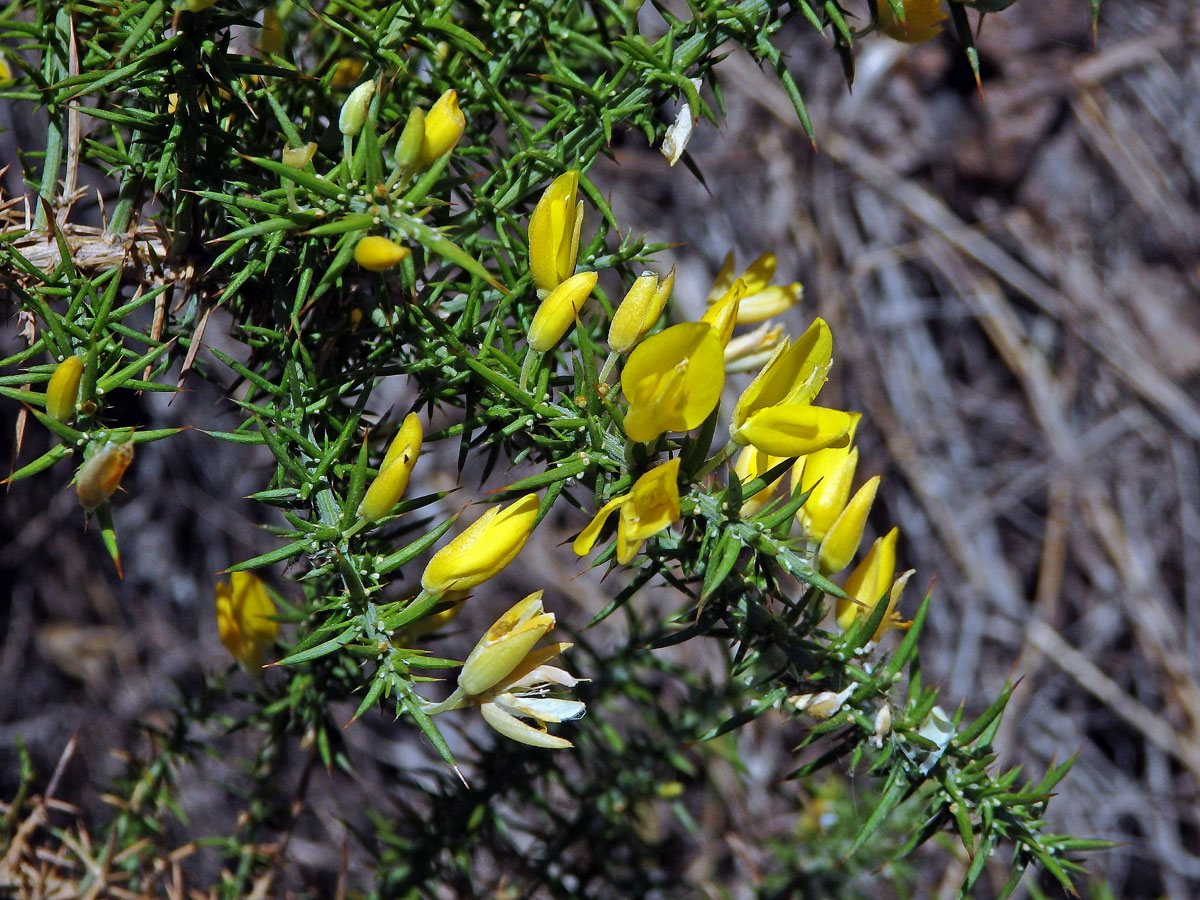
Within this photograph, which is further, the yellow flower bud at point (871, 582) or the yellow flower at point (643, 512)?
the yellow flower bud at point (871, 582)

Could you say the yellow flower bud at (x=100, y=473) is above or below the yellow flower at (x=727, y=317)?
below

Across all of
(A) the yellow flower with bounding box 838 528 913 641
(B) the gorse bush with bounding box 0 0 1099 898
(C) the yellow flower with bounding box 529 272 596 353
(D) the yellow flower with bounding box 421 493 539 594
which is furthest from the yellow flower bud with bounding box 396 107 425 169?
(A) the yellow flower with bounding box 838 528 913 641

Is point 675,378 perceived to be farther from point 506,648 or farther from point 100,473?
point 100,473

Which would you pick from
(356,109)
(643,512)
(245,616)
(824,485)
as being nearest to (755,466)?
(824,485)

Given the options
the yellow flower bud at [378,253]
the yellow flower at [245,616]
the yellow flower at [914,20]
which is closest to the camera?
the yellow flower bud at [378,253]

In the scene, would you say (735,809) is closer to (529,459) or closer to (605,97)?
(529,459)

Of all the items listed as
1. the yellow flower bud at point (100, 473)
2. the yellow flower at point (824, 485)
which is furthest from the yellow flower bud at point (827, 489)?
the yellow flower bud at point (100, 473)

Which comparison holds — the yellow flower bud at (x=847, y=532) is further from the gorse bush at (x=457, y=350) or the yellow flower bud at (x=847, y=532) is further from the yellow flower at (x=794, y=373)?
the yellow flower at (x=794, y=373)
